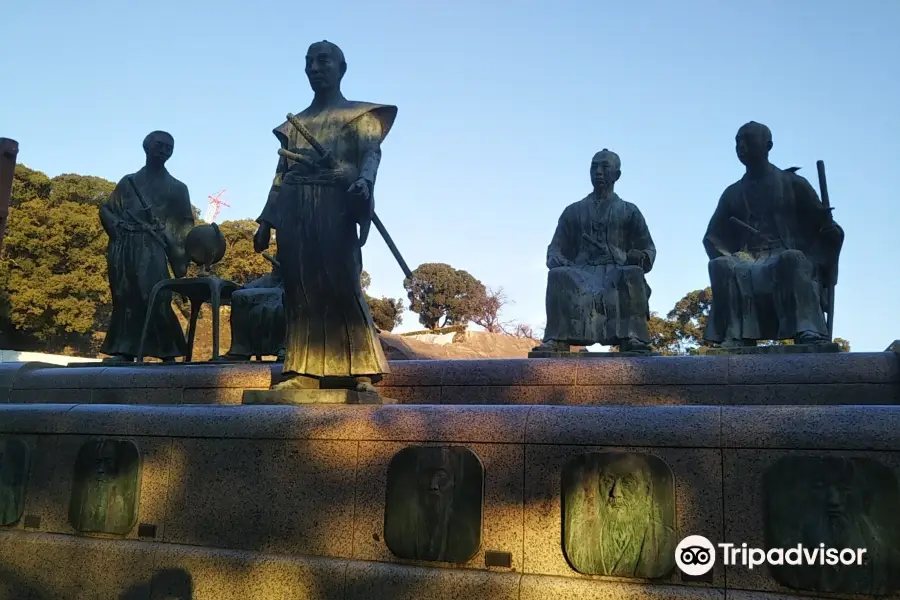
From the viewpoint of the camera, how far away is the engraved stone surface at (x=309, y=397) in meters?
5.27

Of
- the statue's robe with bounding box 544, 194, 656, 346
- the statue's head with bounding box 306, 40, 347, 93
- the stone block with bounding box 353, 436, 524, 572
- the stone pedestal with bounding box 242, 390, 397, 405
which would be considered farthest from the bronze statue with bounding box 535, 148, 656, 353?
the stone block with bounding box 353, 436, 524, 572

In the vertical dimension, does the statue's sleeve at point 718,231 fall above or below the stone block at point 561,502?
above

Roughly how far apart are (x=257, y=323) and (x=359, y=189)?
3.48 m

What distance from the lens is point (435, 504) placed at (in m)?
4.03

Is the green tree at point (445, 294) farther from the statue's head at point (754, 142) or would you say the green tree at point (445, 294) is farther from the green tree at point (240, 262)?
the statue's head at point (754, 142)

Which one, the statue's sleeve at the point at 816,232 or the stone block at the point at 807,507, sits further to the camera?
the statue's sleeve at the point at 816,232

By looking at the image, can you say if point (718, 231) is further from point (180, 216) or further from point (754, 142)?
point (180, 216)

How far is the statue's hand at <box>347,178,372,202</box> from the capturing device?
5305mm

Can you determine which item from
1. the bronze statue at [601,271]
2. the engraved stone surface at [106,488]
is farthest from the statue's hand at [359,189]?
the bronze statue at [601,271]

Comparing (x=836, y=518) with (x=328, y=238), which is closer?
(x=836, y=518)

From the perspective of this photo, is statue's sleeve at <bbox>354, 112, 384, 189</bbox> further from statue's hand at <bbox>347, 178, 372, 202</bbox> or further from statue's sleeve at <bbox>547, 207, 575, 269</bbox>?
statue's sleeve at <bbox>547, 207, 575, 269</bbox>

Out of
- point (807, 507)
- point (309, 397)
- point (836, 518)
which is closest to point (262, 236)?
point (309, 397)

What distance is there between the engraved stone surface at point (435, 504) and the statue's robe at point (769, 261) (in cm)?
406

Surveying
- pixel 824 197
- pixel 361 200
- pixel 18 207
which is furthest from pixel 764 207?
pixel 18 207
